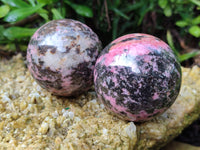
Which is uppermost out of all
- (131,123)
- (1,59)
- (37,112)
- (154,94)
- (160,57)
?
(160,57)

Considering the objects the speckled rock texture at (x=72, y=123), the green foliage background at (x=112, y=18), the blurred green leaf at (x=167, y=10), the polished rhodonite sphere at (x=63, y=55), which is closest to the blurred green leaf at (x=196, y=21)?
the green foliage background at (x=112, y=18)

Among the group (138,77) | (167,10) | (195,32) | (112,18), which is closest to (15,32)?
(112,18)

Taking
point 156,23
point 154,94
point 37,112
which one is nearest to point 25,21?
point 37,112

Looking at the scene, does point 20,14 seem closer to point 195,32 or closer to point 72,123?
point 72,123

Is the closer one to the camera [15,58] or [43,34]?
[43,34]

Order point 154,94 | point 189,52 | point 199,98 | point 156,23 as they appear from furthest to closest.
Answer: point 156,23
point 189,52
point 199,98
point 154,94

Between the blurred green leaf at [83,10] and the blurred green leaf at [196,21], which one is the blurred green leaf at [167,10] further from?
the blurred green leaf at [83,10]

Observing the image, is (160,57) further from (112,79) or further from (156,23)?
(156,23)

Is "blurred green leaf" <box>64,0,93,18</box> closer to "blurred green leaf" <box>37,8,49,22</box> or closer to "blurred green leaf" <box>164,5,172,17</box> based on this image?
"blurred green leaf" <box>37,8,49,22</box>
